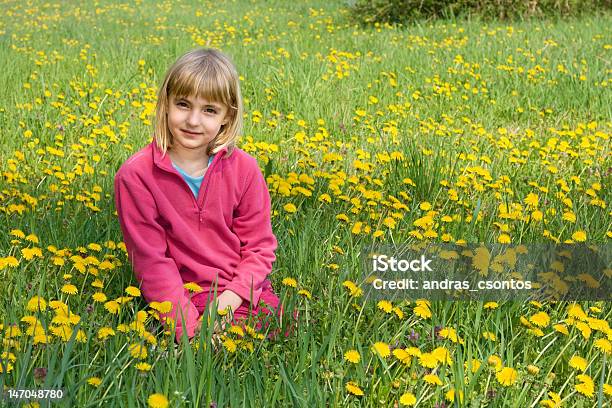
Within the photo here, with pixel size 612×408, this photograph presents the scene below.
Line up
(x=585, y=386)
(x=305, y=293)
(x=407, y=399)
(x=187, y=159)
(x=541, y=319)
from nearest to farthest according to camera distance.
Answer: (x=407, y=399)
(x=585, y=386)
(x=541, y=319)
(x=305, y=293)
(x=187, y=159)

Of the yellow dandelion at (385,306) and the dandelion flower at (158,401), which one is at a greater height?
the dandelion flower at (158,401)

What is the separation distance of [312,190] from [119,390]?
168cm

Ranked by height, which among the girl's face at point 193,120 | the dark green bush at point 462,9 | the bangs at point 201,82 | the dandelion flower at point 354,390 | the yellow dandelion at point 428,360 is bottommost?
the dandelion flower at point 354,390

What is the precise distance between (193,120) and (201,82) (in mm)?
118

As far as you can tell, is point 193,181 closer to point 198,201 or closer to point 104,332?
point 198,201

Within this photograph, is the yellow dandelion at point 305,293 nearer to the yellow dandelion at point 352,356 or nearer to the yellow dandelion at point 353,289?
the yellow dandelion at point 353,289

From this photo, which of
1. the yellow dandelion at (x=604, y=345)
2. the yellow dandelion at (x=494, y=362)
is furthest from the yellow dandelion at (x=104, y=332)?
the yellow dandelion at (x=604, y=345)

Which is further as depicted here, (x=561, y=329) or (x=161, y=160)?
(x=161, y=160)

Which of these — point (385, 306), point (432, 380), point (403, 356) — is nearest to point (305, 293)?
point (385, 306)

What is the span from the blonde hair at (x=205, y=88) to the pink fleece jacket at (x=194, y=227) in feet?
0.17

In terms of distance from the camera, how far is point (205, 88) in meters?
2.32

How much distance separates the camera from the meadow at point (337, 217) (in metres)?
1.80

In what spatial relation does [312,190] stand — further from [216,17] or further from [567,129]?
[216,17]

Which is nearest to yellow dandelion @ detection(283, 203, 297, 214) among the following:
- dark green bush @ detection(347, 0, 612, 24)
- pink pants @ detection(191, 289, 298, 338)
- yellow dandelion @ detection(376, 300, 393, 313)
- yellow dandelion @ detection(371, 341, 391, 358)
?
pink pants @ detection(191, 289, 298, 338)
